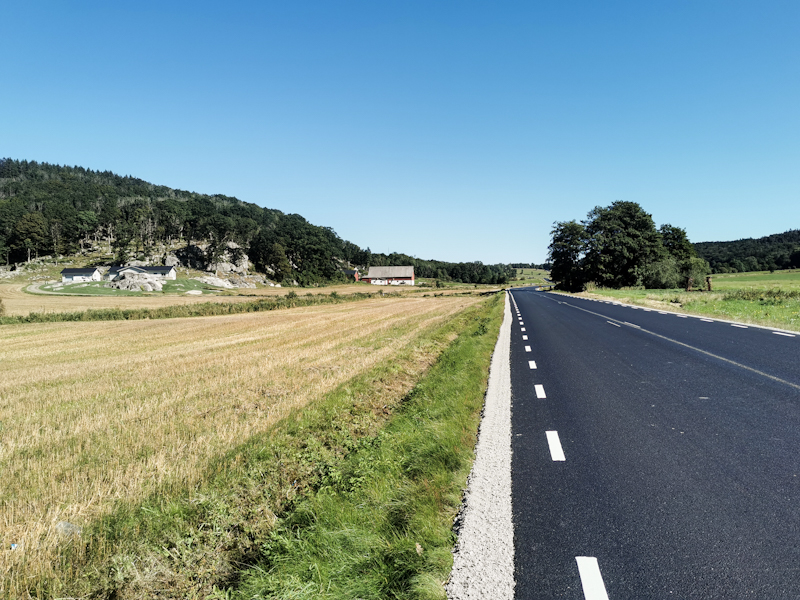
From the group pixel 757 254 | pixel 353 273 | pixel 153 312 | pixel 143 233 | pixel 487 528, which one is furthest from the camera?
pixel 353 273

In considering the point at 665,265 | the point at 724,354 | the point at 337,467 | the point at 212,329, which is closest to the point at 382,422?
the point at 337,467

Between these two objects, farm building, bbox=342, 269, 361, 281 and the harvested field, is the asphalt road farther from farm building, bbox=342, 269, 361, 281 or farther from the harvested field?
farm building, bbox=342, 269, 361, 281

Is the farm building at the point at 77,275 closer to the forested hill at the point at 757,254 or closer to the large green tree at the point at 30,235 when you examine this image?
the large green tree at the point at 30,235

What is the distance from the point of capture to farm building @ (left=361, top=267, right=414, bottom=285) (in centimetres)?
15450

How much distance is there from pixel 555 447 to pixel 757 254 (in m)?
158

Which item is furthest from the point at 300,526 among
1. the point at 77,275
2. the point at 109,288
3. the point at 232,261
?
the point at 232,261

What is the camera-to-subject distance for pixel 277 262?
132750 mm

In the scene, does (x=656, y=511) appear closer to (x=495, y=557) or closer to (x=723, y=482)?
(x=723, y=482)

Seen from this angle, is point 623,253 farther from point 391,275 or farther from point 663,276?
point 391,275

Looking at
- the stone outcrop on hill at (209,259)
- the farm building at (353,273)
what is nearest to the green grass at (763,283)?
the farm building at (353,273)

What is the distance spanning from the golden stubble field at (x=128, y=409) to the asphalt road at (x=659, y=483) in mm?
4204

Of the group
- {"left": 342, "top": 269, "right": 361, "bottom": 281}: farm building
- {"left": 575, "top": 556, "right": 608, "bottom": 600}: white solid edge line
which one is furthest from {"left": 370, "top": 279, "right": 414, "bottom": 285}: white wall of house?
{"left": 575, "top": 556, "right": 608, "bottom": 600}: white solid edge line

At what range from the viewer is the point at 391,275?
15762cm

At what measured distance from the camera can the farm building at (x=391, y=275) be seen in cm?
15450
